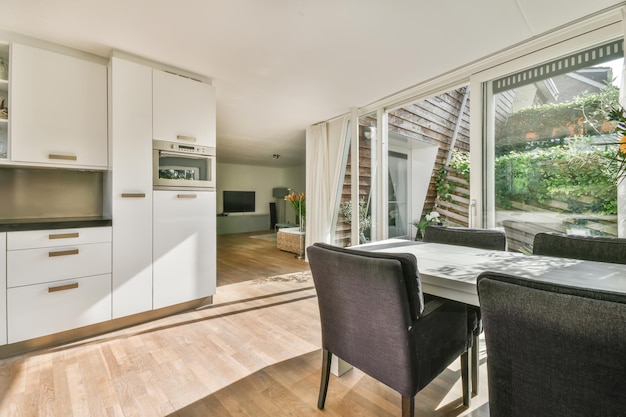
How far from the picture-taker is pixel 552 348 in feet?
2.24

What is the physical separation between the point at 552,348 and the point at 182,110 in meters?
3.01

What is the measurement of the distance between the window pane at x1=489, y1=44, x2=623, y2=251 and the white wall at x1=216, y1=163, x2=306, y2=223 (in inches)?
300

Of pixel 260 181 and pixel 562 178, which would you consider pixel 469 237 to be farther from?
pixel 260 181

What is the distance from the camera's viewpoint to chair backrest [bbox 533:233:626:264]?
4.68 ft

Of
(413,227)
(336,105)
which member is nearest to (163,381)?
(336,105)

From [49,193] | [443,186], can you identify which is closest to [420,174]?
[443,186]

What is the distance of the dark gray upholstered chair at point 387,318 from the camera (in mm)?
1057

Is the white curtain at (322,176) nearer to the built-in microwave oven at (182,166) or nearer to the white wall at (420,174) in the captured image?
the white wall at (420,174)

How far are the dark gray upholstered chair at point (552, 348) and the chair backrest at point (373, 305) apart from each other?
0.98 ft

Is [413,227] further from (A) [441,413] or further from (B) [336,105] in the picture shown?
(A) [441,413]

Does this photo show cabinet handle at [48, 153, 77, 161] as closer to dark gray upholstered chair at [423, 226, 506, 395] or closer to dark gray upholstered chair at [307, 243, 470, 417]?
dark gray upholstered chair at [307, 243, 470, 417]

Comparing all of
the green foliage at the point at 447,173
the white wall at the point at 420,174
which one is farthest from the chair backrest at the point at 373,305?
the green foliage at the point at 447,173

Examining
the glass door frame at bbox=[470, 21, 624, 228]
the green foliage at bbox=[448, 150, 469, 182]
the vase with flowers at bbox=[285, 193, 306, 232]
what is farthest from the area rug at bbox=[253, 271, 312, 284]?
the green foliage at bbox=[448, 150, 469, 182]

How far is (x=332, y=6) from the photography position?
1814mm
